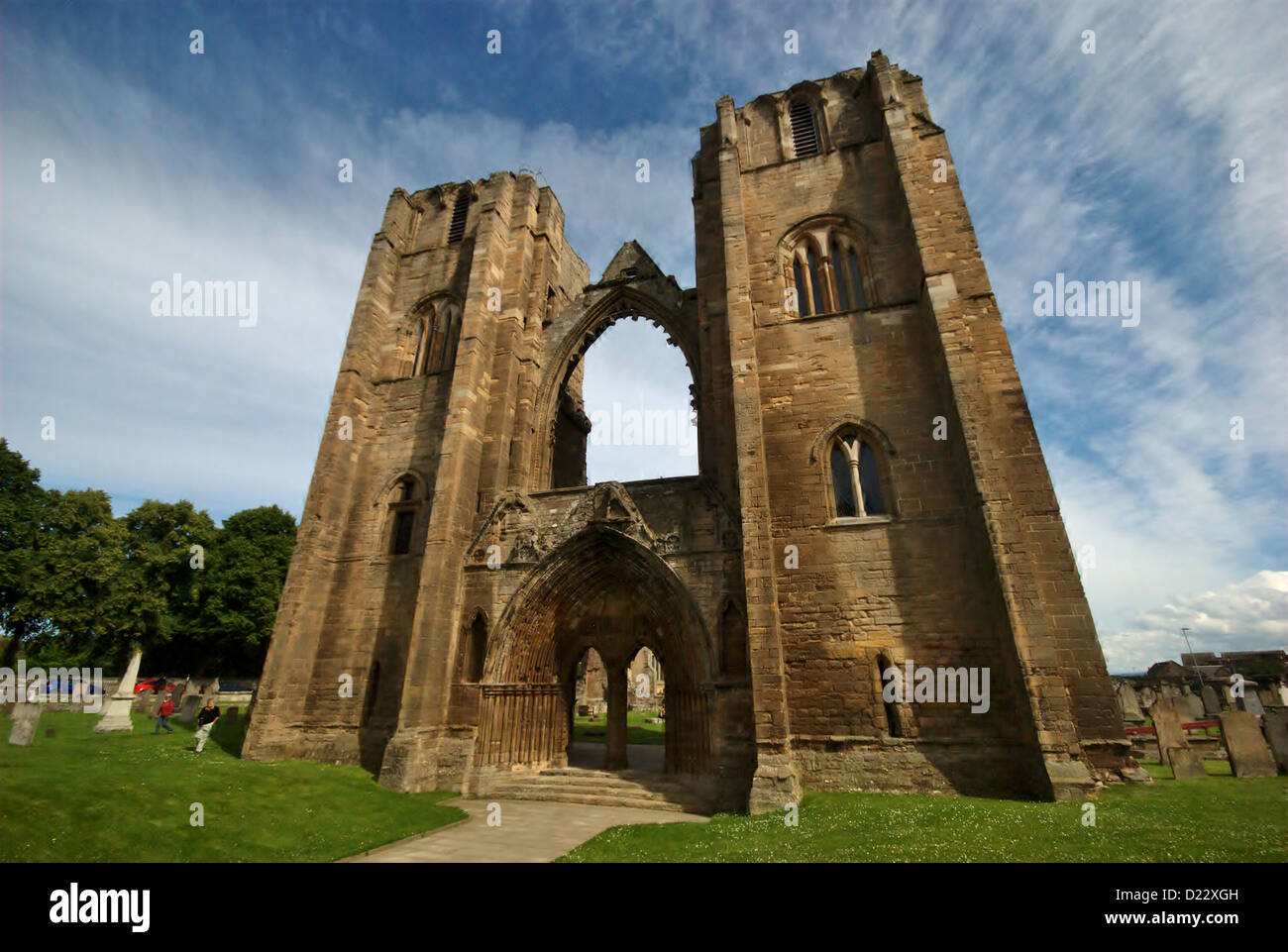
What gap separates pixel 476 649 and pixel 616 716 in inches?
149

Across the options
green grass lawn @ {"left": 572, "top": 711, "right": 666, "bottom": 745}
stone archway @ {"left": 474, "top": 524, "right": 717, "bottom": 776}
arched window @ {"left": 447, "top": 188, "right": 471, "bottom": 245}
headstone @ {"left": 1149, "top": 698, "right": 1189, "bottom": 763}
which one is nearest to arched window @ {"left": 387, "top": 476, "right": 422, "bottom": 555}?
stone archway @ {"left": 474, "top": 524, "right": 717, "bottom": 776}

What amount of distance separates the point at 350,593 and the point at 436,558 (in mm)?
3563

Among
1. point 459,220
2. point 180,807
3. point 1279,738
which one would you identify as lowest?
point 180,807

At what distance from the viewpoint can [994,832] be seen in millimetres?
6961

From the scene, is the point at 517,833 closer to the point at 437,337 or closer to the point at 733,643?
the point at 733,643

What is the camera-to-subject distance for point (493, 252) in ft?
57.7

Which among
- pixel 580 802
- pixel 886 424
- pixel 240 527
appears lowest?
pixel 580 802

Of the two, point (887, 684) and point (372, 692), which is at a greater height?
point (887, 684)

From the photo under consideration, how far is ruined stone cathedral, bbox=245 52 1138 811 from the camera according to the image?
1030cm

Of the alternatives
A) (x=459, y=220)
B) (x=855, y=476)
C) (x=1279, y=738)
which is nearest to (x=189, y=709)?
(x=459, y=220)

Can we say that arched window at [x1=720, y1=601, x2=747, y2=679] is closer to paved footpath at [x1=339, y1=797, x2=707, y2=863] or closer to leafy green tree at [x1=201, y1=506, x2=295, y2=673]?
paved footpath at [x1=339, y1=797, x2=707, y2=863]
